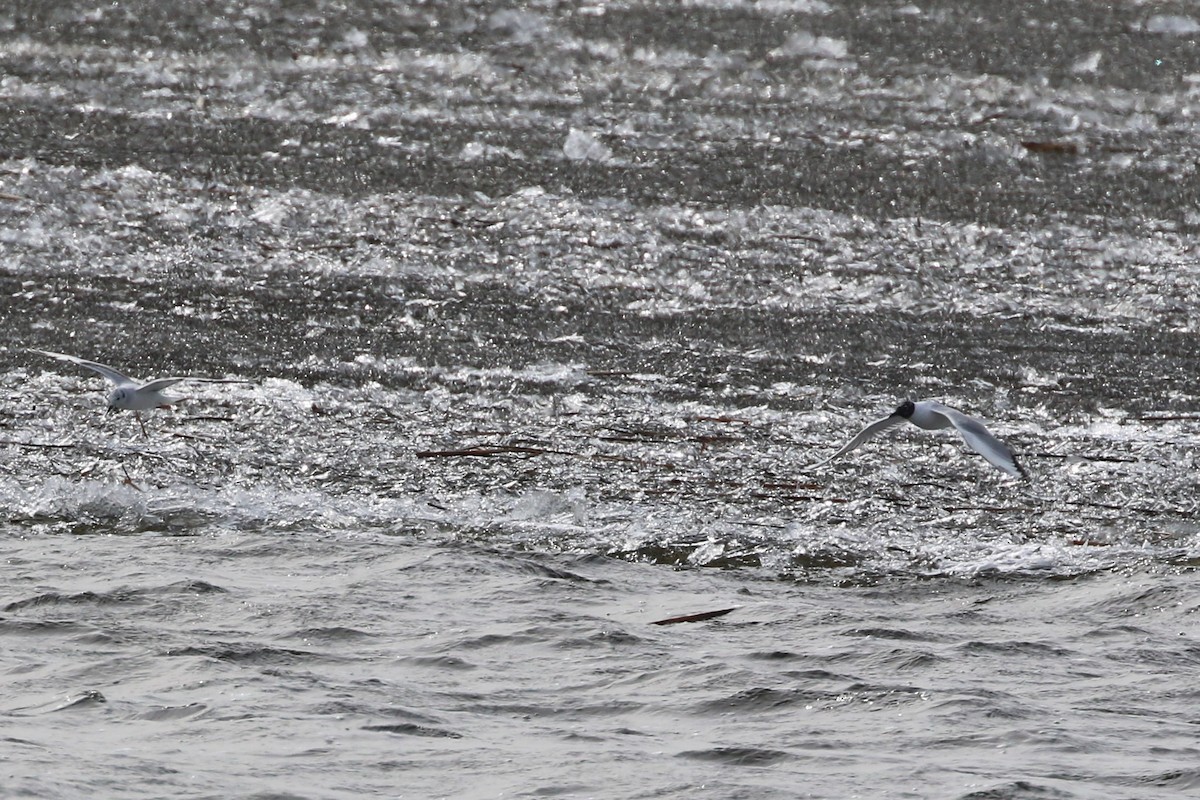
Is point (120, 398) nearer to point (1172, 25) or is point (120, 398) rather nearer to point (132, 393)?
point (132, 393)

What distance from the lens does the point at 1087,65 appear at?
932 cm

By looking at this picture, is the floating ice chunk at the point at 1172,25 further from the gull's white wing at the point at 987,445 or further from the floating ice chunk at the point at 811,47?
the gull's white wing at the point at 987,445

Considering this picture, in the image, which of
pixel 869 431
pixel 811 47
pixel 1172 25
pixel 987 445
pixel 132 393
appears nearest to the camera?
pixel 987 445

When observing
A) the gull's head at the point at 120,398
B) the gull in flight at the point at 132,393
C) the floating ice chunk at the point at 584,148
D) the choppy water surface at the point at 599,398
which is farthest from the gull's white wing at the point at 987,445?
the floating ice chunk at the point at 584,148

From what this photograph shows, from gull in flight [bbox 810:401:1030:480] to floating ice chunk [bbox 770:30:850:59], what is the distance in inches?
170

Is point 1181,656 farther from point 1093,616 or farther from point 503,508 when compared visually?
point 503,508

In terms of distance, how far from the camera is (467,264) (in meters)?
7.50

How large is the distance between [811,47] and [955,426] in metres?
Result: 4.74

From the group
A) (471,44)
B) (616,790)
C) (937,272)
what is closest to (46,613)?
(616,790)

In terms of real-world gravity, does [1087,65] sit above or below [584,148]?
above

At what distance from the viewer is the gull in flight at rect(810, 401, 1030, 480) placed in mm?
4918

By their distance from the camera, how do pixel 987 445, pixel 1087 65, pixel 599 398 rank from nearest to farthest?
pixel 987 445 → pixel 599 398 → pixel 1087 65

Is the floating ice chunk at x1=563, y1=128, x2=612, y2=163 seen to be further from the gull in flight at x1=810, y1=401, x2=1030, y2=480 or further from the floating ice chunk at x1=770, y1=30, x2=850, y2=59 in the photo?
the gull in flight at x1=810, y1=401, x2=1030, y2=480

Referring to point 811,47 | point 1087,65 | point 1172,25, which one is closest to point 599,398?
point 811,47
